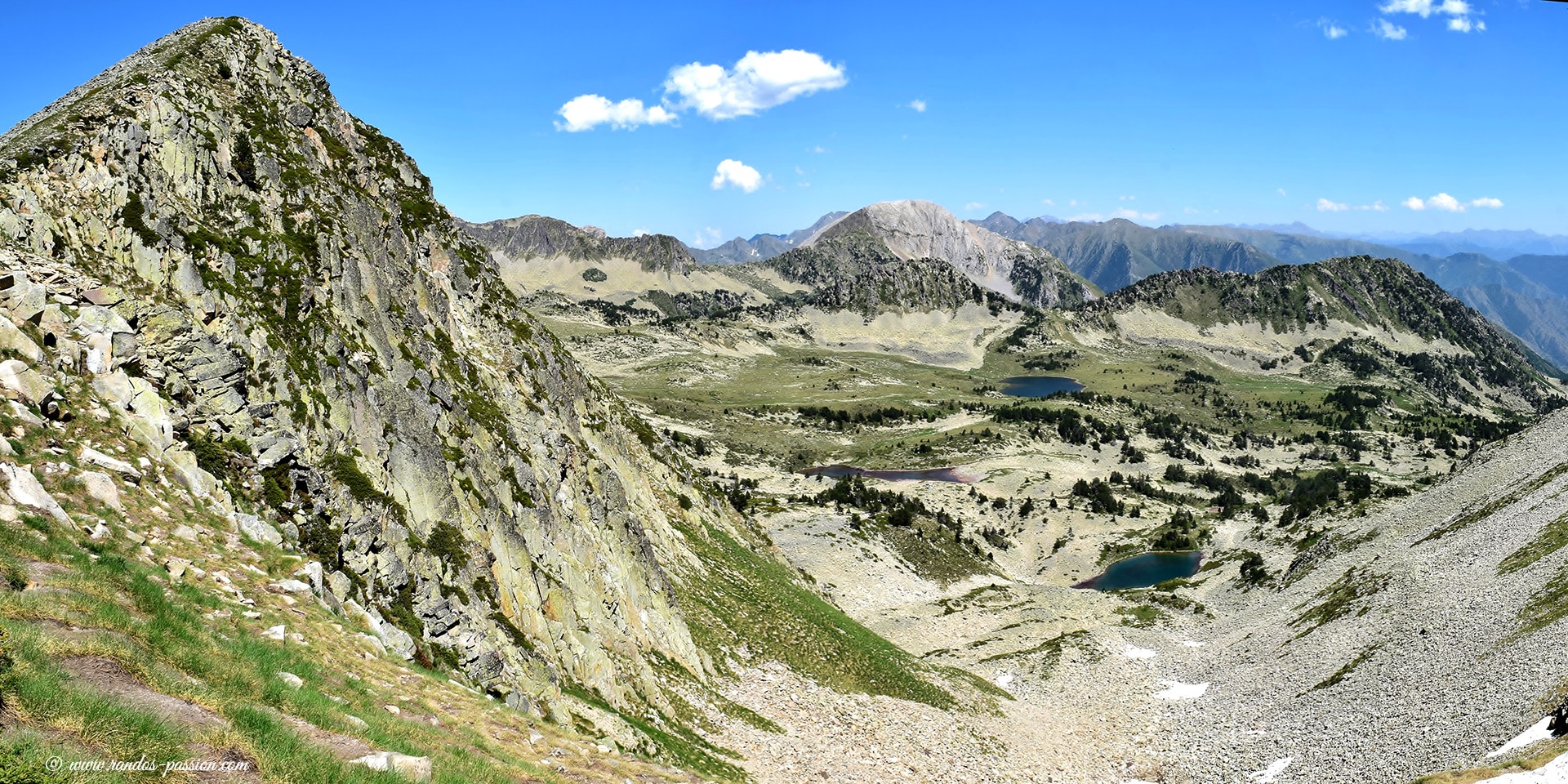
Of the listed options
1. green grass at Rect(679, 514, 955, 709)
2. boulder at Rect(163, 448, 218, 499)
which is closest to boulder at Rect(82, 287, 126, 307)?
boulder at Rect(163, 448, 218, 499)

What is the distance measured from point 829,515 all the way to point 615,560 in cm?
6266

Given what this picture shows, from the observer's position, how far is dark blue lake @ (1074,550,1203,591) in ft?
346

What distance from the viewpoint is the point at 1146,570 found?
110m

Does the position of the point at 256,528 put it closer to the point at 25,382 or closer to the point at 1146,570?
the point at 25,382

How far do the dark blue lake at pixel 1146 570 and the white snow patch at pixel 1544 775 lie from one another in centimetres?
Answer: 8140

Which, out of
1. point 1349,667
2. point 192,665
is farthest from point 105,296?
point 1349,667

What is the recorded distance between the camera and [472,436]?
3338cm

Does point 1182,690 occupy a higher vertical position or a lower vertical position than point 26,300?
lower

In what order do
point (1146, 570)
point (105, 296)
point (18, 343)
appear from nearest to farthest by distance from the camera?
1. point (18, 343)
2. point (105, 296)
3. point (1146, 570)

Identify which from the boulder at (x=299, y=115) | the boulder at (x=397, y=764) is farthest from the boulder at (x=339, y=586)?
the boulder at (x=299, y=115)

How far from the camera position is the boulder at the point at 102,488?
15734 mm

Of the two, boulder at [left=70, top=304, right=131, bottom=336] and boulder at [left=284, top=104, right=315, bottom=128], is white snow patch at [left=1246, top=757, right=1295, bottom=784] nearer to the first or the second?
boulder at [left=70, top=304, right=131, bottom=336]

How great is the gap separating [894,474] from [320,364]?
149 metres

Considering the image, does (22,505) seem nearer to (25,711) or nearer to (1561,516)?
→ (25,711)
